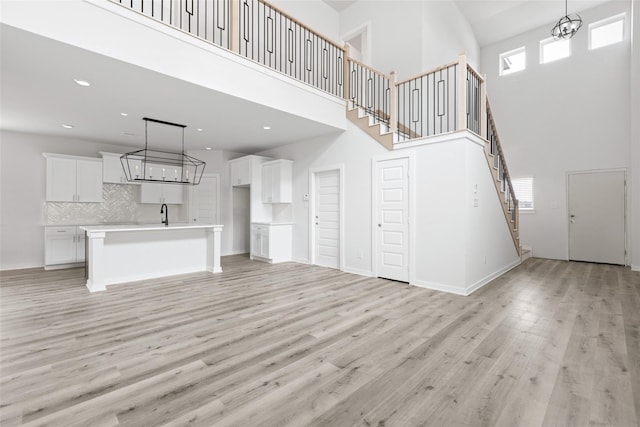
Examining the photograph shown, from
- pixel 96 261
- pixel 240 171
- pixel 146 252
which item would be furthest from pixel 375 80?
pixel 96 261

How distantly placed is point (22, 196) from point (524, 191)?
37.8 feet

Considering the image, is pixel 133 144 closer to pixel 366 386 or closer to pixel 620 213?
pixel 366 386

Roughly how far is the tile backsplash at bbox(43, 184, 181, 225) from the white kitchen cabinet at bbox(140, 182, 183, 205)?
348mm

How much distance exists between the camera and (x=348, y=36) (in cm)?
782

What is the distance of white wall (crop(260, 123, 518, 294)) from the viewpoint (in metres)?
4.20

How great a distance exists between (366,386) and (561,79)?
8.57 metres

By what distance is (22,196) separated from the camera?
595 centimetres

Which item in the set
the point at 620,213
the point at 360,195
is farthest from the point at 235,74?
the point at 620,213

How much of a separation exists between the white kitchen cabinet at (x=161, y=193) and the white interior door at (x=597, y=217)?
9627 mm

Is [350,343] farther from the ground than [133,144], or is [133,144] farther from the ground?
[133,144]

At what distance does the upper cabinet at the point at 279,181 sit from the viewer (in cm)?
671

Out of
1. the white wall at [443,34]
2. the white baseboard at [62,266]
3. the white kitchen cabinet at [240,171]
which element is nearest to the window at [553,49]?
the white wall at [443,34]

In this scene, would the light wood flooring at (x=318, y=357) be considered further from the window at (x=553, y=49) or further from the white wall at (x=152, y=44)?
the window at (x=553, y=49)

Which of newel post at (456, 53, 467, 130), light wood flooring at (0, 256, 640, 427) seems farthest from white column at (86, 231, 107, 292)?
newel post at (456, 53, 467, 130)
